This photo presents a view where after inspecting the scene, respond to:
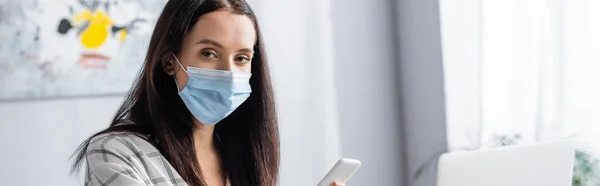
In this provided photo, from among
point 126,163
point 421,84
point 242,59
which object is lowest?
point 421,84

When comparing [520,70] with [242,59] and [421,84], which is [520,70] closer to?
[421,84]

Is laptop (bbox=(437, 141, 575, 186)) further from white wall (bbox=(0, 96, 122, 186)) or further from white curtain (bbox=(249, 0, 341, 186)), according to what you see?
white curtain (bbox=(249, 0, 341, 186))

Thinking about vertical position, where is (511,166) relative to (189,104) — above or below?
below

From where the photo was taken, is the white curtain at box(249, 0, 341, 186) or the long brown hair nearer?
the long brown hair

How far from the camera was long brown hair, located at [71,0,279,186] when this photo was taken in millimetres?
1443

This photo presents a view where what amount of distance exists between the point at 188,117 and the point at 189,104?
0.15 feet

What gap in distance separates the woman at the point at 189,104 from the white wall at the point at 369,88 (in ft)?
5.03

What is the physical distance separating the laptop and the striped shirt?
0.54m

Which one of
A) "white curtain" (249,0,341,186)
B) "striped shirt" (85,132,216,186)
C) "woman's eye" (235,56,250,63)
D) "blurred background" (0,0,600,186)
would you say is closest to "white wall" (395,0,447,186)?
"blurred background" (0,0,600,186)

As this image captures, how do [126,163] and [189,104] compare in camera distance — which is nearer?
[126,163]

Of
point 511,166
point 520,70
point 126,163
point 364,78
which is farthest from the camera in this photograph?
point 364,78

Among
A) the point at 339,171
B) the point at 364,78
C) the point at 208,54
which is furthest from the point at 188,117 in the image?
the point at 364,78

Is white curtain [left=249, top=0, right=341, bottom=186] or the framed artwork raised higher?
the framed artwork

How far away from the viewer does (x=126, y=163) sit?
137 cm
